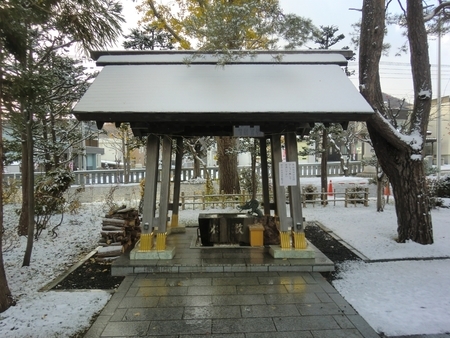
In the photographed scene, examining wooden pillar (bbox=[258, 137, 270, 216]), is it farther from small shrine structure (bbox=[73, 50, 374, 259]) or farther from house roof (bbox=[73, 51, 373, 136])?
house roof (bbox=[73, 51, 373, 136])

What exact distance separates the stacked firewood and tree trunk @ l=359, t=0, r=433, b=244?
5.58m

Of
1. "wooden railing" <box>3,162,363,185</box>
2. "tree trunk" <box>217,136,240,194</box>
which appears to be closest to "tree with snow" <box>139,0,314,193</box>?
"tree trunk" <box>217,136,240,194</box>

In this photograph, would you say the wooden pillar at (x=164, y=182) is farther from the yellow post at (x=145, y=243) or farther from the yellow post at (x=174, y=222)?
the yellow post at (x=174, y=222)

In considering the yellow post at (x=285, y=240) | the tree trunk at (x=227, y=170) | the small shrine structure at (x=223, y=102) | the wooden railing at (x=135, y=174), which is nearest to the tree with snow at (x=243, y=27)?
the small shrine structure at (x=223, y=102)

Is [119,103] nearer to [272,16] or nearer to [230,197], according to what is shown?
[272,16]

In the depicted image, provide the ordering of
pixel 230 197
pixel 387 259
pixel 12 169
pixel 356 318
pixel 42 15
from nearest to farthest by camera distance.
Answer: pixel 356 318 → pixel 42 15 → pixel 387 259 → pixel 230 197 → pixel 12 169

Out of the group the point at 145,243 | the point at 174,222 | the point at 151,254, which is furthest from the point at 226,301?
the point at 174,222

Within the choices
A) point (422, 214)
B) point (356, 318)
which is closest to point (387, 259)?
point (422, 214)

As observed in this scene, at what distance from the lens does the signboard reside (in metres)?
5.58

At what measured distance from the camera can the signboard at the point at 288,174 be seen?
5.58m

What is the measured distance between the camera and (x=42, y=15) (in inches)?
178

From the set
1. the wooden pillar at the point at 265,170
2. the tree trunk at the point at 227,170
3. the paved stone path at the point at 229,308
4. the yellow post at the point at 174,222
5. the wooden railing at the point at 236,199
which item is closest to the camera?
the paved stone path at the point at 229,308

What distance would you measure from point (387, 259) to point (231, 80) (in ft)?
14.8

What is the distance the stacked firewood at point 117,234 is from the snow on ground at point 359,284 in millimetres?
691
